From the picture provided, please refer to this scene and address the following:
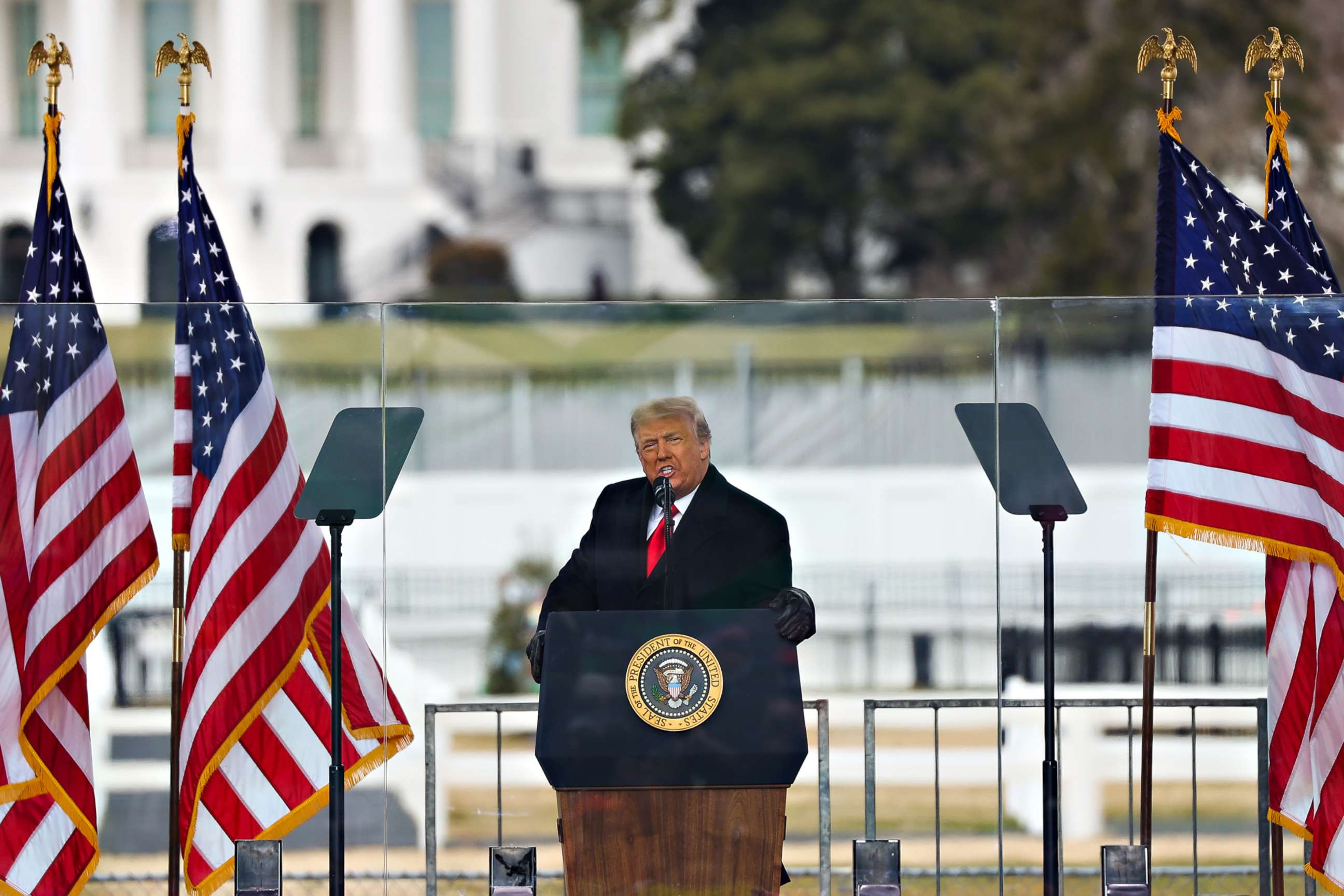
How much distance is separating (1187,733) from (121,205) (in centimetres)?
3369

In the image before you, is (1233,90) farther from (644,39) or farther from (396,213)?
(396,213)

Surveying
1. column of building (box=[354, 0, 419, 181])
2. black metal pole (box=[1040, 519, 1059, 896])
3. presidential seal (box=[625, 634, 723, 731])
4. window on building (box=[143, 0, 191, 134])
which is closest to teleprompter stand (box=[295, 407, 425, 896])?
presidential seal (box=[625, 634, 723, 731])

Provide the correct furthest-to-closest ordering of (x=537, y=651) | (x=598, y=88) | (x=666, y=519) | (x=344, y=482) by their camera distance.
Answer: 1. (x=598, y=88)
2. (x=344, y=482)
3. (x=537, y=651)
4. (x=666, y=519)

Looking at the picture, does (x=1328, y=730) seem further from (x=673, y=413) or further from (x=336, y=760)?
(x=336, y=760)

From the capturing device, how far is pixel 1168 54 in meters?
6.59

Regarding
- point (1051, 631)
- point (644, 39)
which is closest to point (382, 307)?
point (1051, 631)

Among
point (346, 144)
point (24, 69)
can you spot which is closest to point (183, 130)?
point (346, 144)

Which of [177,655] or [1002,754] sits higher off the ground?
[177,655]

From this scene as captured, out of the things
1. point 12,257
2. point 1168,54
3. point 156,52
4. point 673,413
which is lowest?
point 673,413

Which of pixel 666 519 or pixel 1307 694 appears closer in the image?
pixel 666 519

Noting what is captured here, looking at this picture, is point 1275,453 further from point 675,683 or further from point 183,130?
point 183,130

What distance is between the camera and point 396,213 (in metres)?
37.3

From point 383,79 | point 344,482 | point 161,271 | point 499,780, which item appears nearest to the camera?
point 344,482

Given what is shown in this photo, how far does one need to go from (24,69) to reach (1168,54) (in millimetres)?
36374
